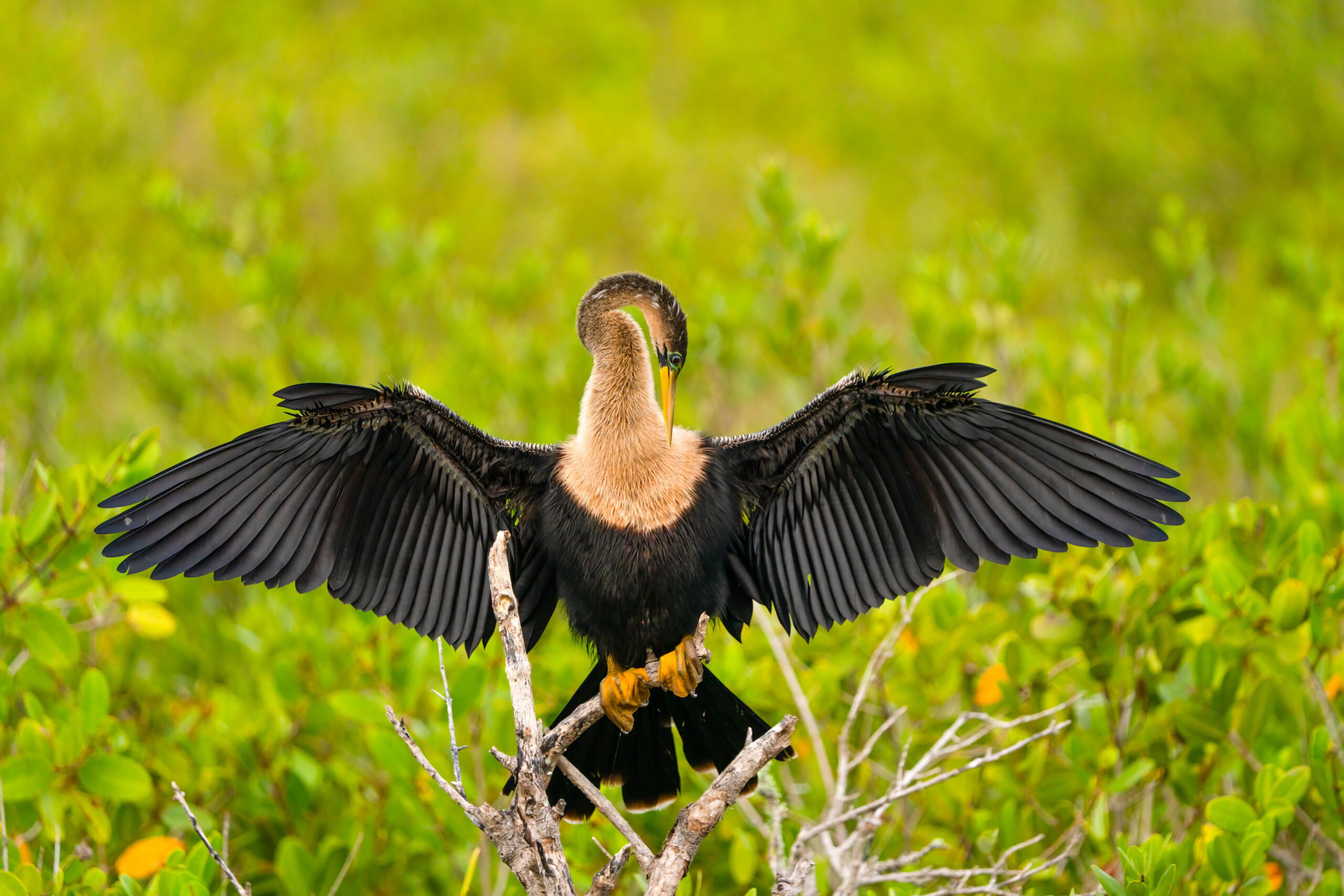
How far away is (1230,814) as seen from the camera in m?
2.04

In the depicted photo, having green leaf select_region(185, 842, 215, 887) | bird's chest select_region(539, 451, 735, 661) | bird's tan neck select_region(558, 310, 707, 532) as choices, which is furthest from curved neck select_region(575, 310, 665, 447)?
green leaf select_region(185, 842, 215, 887)

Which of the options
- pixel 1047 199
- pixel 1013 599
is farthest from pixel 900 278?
pixel 1013 599

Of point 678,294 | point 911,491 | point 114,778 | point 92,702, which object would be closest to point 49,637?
point 92,702

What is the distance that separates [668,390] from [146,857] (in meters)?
1.59

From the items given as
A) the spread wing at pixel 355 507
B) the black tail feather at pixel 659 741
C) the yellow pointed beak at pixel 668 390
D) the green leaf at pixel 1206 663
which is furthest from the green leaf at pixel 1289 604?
the spread wing at pixel 355 507

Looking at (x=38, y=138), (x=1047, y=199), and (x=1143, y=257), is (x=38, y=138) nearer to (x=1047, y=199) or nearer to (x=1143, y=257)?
(x=1047, y=199)

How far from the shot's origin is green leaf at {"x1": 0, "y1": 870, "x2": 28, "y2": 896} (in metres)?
1.74

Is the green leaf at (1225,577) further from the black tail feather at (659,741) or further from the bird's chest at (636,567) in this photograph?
the bird's chest at (636,567)

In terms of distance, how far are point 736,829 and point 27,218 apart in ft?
16.5

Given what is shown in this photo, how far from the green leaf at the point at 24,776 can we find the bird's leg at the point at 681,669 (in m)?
1.34

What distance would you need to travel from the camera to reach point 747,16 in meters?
12.5

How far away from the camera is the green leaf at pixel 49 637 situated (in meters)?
2.34

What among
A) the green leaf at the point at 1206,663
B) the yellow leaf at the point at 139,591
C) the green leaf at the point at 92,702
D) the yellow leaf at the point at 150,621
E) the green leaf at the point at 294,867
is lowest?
the green leaf at the point at 294,867

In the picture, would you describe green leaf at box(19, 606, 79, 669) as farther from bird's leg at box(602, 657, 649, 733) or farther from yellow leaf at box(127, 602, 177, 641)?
bird's leg at box(602, 657, 649, 733)
